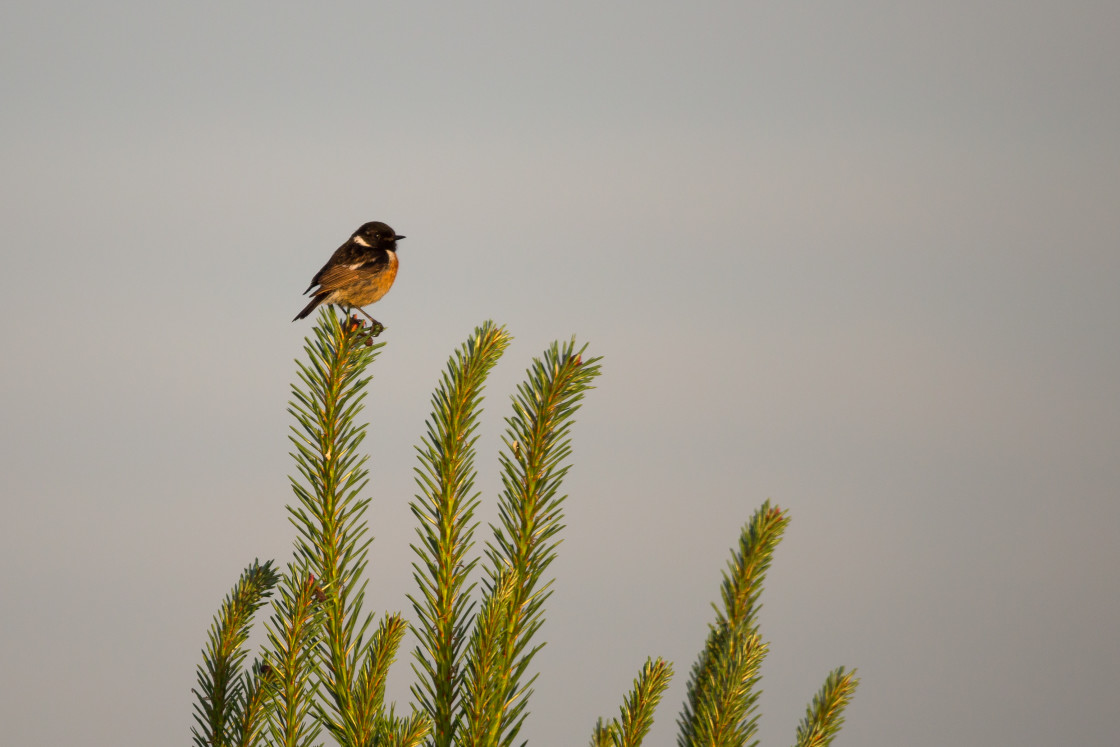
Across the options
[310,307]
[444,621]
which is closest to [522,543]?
[444,621]

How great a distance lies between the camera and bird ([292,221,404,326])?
11250mm

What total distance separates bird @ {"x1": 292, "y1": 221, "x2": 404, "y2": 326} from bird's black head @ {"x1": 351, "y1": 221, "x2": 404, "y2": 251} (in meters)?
0.17

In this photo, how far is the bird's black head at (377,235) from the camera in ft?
41.2

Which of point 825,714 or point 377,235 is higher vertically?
point 377,235

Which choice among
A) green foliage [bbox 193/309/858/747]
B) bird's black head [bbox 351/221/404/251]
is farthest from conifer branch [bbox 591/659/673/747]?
bird's black head [bbox 351/221/404/251]

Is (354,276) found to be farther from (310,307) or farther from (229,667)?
(229,667)

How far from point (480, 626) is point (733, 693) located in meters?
0.91

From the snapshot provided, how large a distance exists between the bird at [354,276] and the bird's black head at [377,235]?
171mm

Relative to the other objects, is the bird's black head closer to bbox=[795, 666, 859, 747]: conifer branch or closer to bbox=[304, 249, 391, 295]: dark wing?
bbox=[304, 249, 391, 295]: dark wing

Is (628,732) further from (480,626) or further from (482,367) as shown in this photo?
(482,367)

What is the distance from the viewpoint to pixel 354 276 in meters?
11.4

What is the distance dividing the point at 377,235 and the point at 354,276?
138 centimetres

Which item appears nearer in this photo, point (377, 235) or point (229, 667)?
point (229, 667)

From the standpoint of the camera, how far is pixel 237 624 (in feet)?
11.9
